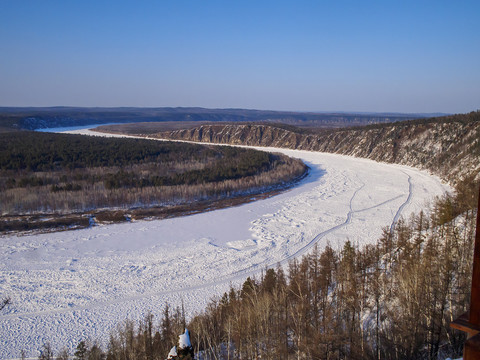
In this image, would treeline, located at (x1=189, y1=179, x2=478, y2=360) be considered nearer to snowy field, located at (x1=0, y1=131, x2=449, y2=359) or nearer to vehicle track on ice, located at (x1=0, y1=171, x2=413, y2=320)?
vehicle track on ice, located at (x1=0, y1=171, x2=413, y2=320)

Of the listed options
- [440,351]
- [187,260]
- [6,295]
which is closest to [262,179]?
[187,260]

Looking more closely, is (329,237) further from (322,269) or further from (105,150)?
(105,150)

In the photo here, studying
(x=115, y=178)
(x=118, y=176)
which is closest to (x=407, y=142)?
(x=118, y=176)

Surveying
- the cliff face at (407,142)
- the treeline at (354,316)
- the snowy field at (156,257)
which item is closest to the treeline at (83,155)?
the cliff face at (407,142)

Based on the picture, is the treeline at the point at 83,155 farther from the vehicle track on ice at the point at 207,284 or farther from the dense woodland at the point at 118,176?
the vehicle track on ice at the point at 207,284

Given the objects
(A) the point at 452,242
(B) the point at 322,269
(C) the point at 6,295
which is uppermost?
(A) the point at 452,242

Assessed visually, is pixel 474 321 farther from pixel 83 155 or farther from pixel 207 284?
pixel 83 155

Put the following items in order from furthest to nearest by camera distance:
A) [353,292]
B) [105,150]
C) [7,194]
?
[105,150] → [7,194] → [353,292]

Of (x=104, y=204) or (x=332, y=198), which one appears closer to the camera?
(x=104, y=204)
